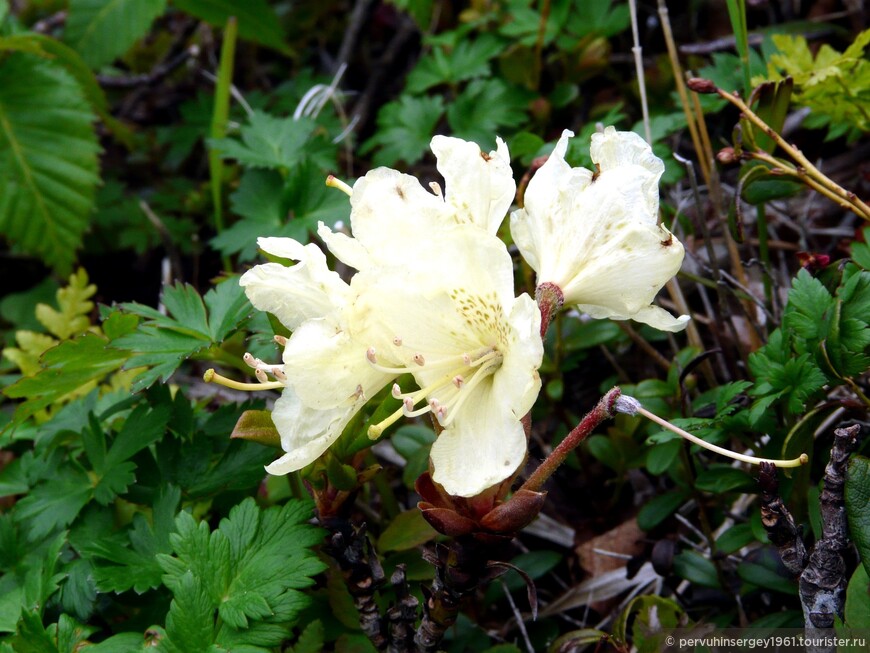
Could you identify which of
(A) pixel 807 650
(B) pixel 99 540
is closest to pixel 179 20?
(B) pixel 99 540

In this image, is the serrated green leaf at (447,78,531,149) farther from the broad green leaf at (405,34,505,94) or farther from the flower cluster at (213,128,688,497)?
the flower cluster at (213,128,688,497)

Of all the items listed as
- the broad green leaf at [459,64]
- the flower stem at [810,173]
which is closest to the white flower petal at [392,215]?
the flower stem at [810,173]

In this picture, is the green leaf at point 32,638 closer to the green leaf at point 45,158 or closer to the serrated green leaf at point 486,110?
the green leaf at point 45,158

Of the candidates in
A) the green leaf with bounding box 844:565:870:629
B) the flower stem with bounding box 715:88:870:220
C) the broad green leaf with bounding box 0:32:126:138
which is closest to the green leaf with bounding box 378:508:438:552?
the green leaf with bounding box 844:565:870:629

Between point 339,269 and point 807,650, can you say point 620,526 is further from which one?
point 339,269

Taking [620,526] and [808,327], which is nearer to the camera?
[808,327]

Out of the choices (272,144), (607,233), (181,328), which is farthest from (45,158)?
(607,233)
